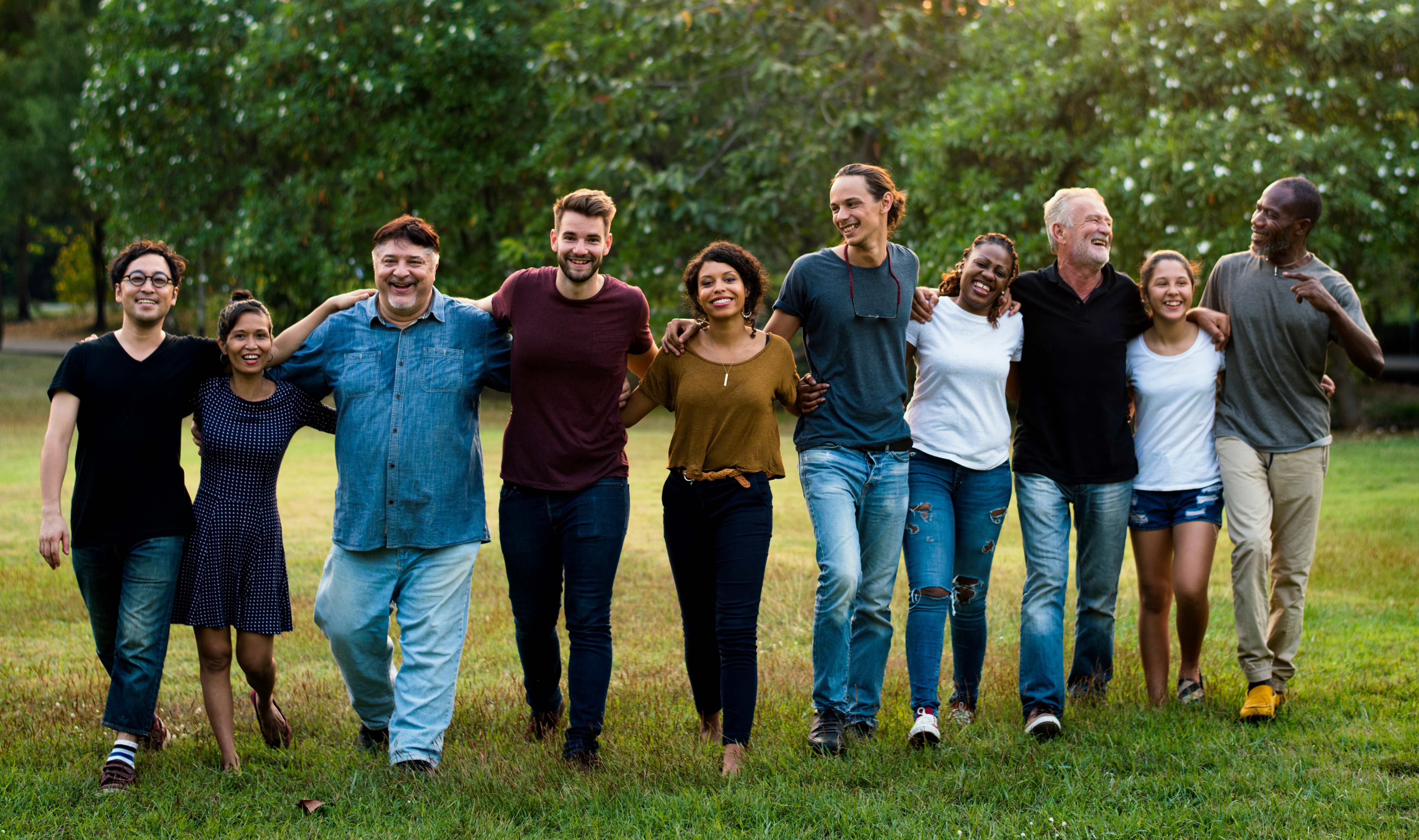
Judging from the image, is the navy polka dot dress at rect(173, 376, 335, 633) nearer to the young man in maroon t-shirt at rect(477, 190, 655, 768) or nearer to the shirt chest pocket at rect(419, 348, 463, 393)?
the shirt chest pocket at rect(419, 348, 463, 393)

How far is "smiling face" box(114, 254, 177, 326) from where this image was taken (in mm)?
4793

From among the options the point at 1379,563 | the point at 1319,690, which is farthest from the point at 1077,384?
the point at 1379,563

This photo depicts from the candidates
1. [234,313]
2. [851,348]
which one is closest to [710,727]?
[851,348]

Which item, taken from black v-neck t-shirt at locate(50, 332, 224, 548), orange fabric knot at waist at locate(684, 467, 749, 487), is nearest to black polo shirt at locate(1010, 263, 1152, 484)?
orange fabric knot at waist at locate(684, 467, 749, 487)

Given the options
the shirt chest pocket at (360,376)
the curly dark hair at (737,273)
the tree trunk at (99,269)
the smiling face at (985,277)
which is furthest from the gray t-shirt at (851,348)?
the tree trunk at (99,269)

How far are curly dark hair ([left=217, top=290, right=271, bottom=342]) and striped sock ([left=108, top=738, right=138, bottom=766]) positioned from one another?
62.9 inches

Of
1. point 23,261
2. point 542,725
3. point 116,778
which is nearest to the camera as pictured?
point 116,778

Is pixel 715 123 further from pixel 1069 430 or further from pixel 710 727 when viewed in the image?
pixel 710 727

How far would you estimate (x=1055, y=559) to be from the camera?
5336 mm

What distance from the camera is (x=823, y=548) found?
501cm

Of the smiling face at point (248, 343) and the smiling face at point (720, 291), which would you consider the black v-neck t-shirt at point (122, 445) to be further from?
the smiling face at point (720, 291)

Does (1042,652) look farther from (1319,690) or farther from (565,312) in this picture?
(565,312)

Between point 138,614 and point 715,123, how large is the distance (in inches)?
646

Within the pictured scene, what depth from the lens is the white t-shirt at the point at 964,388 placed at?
520 centimetres
